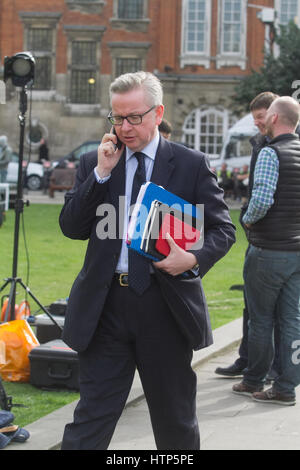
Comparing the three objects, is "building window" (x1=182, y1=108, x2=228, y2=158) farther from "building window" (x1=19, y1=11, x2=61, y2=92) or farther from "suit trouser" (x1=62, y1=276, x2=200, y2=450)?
"suit trouser" (x1=62, y1=276, x2=200, y2=450)

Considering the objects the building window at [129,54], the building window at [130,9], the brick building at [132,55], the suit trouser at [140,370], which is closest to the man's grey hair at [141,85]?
the suit trouser at [140,370]

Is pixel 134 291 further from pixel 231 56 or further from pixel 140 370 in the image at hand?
pixel 231 56

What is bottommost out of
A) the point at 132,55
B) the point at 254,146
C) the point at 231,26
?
the point at 254,146

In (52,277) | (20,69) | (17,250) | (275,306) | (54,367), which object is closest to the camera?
(275,306)

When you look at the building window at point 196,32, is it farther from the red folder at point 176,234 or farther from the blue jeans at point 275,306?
the red folder at point 176,234

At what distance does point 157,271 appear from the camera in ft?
12.9

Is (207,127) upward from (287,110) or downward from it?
downward

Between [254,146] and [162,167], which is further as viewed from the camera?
[254,146]

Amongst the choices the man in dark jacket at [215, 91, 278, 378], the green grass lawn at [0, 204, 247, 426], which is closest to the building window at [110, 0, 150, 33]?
the green grass lawn at [0, 204, 247, 426]

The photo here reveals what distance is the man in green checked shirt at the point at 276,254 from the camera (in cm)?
615

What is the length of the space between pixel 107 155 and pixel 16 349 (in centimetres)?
328

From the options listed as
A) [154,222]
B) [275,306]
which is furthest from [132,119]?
[275,306]

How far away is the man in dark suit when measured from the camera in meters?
3.97
